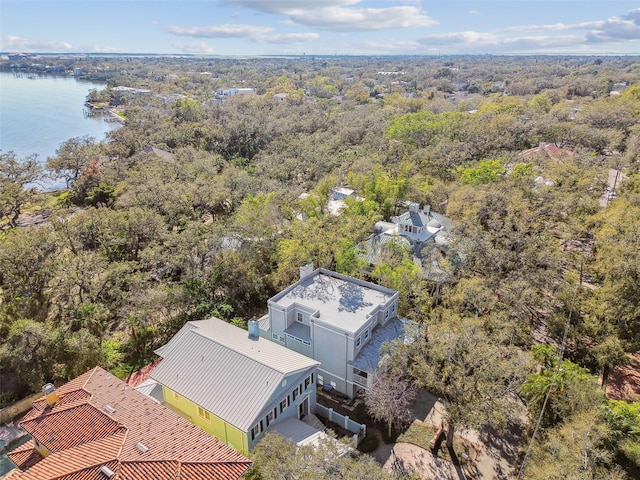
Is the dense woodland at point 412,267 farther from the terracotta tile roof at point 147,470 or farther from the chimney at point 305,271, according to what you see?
the terracotta tile roof at point 147,470

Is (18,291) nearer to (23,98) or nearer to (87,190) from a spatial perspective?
(87,190)

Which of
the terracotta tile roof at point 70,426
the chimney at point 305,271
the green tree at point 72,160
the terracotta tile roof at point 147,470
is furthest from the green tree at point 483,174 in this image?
the green tree at point 72,160

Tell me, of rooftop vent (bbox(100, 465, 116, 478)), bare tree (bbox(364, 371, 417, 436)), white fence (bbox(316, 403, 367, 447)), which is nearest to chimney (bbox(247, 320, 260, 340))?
white fence (bbox(316, 403, 367, 447))

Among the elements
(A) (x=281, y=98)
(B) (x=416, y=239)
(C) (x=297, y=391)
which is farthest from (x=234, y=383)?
(A) (x=281, y=98)

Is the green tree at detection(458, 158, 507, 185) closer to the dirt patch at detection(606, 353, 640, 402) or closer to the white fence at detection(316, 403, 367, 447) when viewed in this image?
the dirt patch at detection(606, 353, 640, 402)

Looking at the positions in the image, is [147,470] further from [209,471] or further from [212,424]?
[212,424]

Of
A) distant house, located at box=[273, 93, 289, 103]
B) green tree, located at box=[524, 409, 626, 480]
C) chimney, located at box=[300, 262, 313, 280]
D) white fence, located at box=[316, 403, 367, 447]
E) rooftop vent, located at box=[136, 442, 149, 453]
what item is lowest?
white fence, located at box=[316, 403, 367, 447]
